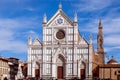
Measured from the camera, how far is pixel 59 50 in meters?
76.4

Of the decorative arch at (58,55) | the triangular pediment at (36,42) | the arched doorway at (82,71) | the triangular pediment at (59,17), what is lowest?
the arched doorway at (82,71)

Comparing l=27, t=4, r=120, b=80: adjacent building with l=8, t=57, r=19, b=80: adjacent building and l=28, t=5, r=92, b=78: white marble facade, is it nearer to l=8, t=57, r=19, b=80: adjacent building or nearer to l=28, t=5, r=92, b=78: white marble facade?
l=28, t=5, r=92, b=78: white marble facade

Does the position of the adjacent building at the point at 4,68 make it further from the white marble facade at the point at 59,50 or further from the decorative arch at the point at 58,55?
the decorative arch at the point at 58,55

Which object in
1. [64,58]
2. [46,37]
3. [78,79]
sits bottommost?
[78,79]

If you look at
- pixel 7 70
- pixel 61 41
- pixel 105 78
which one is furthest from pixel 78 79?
pixel 7 70

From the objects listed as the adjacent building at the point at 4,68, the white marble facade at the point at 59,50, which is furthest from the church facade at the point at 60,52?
the adjacent building at the point at 4,68

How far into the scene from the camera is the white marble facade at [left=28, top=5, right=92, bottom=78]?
75188 mm

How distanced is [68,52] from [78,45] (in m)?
2.99

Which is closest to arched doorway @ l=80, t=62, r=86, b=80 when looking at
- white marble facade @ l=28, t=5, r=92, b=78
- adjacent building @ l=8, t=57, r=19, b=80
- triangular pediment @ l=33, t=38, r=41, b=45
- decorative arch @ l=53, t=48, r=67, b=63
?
white marble facade @ l=28, t=5, r=92, b=78

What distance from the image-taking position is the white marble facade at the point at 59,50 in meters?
75.2

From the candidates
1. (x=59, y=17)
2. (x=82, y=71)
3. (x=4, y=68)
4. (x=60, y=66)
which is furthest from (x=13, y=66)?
(x=82, y=71)

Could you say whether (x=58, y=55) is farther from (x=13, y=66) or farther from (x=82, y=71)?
(x=13, y=66)

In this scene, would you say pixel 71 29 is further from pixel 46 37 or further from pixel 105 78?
pixel 105 78

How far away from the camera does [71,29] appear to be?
251ft
